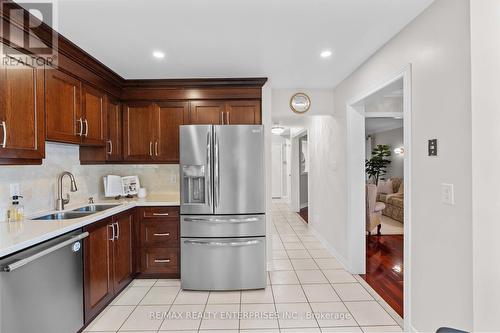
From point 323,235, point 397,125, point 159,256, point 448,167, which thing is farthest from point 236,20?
point 397,125

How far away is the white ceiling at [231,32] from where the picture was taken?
192cm

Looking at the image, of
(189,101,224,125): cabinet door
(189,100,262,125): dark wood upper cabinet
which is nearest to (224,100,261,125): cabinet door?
(189,100,262,125): dark wood upper cabinet

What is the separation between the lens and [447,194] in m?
1.78

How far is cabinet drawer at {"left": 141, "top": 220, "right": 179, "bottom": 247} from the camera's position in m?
3.25

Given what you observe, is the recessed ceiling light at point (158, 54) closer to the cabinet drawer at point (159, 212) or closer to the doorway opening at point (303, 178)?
the cabinet drawer at point (159, 212)

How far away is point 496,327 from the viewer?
1473mm

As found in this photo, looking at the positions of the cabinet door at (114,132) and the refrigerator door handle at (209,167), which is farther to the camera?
Result: the cabinet door at (114,132)

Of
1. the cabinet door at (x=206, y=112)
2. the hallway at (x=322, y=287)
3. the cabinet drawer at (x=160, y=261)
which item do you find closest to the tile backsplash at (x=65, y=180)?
the cabinet door at (x=206, y=112)

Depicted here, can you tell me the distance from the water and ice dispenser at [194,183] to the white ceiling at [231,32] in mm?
1122

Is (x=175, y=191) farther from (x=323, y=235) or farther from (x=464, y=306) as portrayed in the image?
(x=464, y=306)

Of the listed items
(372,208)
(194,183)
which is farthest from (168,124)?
(372,208)

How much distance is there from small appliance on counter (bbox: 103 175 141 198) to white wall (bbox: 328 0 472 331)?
3175 millimetres

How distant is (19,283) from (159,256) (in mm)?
1703

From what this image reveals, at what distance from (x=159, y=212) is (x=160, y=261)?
22.8 inches
